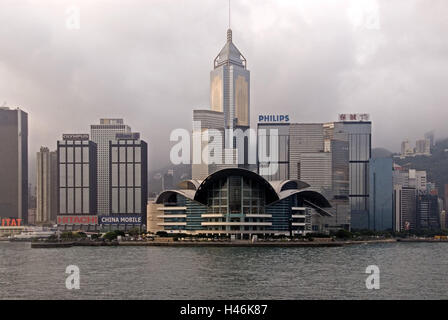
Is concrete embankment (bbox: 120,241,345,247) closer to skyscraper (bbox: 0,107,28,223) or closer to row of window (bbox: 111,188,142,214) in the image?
row of window (bbox: 111,188,142,214)

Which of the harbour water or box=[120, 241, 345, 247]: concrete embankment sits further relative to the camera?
box=[120, 241, 345, 247]: concrete embankment

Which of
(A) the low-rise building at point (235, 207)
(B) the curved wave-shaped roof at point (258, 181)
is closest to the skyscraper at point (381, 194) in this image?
(B) the curved wave-shaped roof at point (258, 181)

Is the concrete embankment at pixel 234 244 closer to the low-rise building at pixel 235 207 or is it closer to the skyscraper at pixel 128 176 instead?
the low-rise building at pixel 235 207

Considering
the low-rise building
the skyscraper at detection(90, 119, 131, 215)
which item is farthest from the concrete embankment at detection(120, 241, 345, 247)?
the skyscraper at detection(90, 119, 131, 215)

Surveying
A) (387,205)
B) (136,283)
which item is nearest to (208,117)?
(387,205)
